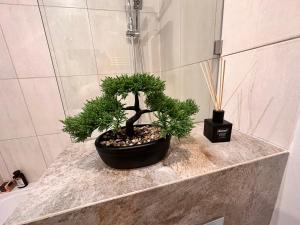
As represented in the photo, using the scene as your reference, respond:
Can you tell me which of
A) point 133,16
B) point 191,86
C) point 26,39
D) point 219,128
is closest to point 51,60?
point 26,39

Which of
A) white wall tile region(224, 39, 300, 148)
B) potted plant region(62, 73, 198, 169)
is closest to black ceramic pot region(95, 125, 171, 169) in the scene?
potted plant region(62, 73, 198, 169)

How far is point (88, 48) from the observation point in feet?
2.82

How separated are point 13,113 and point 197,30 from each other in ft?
4.08

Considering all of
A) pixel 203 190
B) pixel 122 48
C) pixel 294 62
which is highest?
pixel 122 48

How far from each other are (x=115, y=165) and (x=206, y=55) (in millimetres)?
619

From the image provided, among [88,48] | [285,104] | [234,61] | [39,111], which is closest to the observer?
[285,104]

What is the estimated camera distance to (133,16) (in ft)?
2.93

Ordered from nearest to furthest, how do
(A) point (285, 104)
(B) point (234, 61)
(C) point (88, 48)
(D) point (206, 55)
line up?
(A) point (285, 104) → (B) point (234, 61) → (D) point (206, 55) → (C) point (88, 48)

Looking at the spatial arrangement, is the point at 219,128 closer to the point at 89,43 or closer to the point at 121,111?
the point at 121,111

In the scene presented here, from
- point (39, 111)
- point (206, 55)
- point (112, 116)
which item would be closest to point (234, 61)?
point (206, 55)

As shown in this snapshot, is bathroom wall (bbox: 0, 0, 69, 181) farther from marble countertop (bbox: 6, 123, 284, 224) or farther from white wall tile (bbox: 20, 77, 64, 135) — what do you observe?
marble countertop (bbox: 6, 123, 284, 224)

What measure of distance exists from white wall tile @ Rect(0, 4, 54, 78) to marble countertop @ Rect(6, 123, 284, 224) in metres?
0.74

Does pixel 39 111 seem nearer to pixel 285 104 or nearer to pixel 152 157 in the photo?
pixel 152 157

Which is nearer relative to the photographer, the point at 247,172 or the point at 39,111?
the point at 247,172
